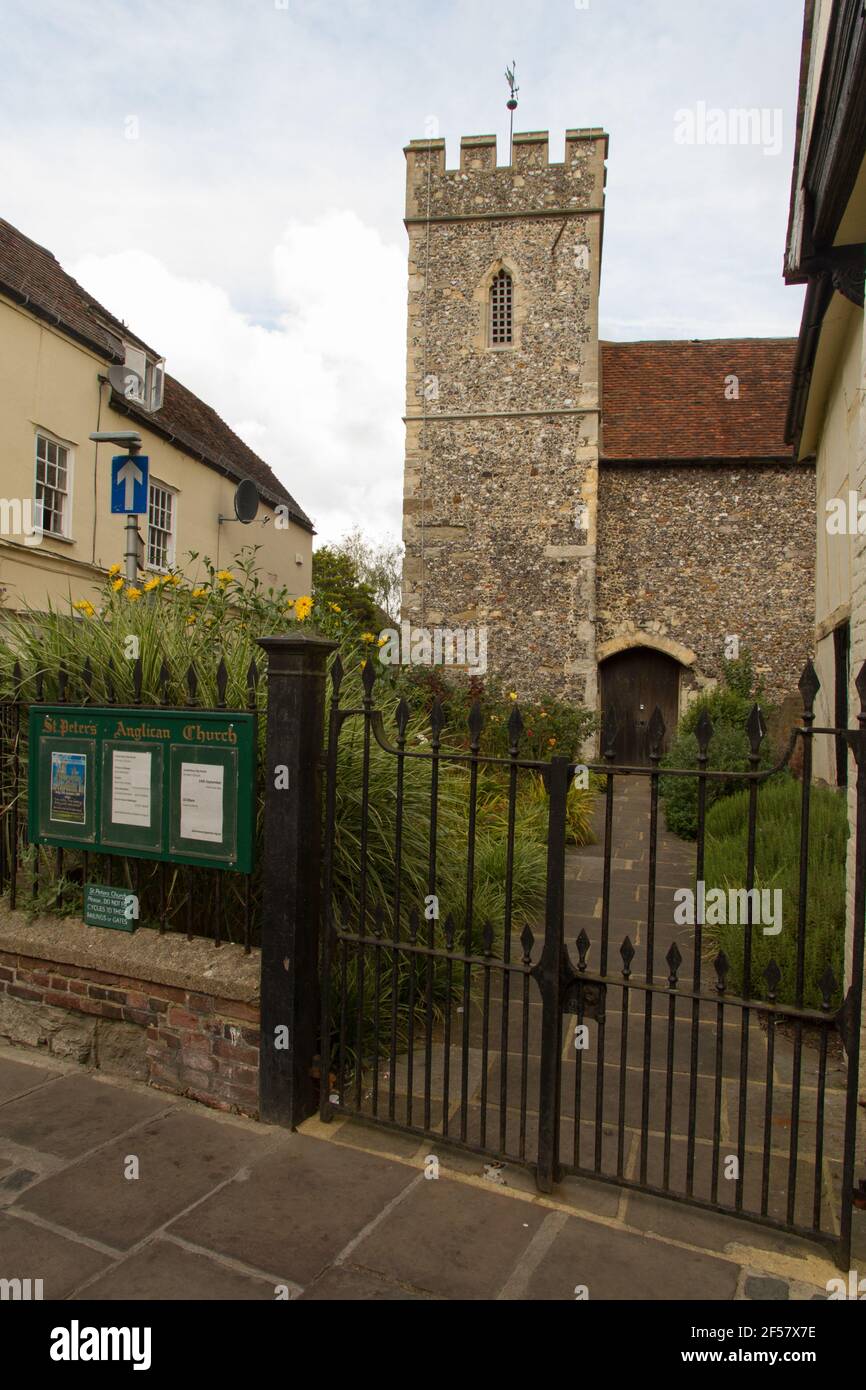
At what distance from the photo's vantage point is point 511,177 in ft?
52.4

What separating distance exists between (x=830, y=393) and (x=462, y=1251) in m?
7.68

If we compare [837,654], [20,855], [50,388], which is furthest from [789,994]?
[50,388]

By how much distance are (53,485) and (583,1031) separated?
11785 millimetres

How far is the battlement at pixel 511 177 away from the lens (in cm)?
1582

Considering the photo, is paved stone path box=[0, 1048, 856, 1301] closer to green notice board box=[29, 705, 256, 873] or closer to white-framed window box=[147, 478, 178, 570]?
green notice board box=[29, 705, 256, 873]

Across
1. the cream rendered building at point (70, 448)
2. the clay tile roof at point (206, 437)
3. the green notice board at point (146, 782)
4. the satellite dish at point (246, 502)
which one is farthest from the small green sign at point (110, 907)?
the clay tile roof at point (206, 437)

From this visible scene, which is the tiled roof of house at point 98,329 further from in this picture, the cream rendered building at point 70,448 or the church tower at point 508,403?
the church tower at point 508,403

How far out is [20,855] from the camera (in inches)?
171

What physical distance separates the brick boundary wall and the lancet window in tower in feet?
48.2

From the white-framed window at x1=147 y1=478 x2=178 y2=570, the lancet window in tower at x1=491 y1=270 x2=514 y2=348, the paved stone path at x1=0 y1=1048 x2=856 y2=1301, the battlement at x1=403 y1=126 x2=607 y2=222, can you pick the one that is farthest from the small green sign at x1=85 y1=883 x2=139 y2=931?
the battlement at x1=403 y1=126 x2=607 y2=222

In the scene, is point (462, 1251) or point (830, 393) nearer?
point (462, 1251)

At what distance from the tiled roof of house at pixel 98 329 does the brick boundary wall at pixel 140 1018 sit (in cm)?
1009
